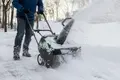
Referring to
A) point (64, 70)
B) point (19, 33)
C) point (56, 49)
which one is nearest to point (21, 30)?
point (19, 33)

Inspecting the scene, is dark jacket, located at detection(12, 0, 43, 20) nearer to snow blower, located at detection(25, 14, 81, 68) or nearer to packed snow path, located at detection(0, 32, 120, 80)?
snow blower, located at detection(25, 14, 81, 68)

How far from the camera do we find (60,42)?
20.2 feet

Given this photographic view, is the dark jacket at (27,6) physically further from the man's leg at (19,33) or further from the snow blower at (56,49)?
the snow blower at (56,49)

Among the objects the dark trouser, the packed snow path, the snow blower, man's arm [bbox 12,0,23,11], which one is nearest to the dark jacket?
man's arm [bbox 12,0,23,11]

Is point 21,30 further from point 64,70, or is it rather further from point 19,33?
point 64,70

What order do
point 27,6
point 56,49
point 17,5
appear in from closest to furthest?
1. point 56,49
2. point 17,5
3. point 27,6

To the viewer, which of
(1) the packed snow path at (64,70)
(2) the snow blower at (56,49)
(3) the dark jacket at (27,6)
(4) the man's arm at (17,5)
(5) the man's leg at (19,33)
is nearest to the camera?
(1) the packed snow path at (64,70)

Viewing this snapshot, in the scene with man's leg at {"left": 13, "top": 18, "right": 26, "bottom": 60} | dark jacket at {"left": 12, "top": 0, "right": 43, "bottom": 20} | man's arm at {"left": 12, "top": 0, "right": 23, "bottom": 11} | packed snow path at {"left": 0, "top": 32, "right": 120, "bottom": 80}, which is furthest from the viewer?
man's leg at {"left": 13, "top": 18, "right": 26, "bottom": 60}

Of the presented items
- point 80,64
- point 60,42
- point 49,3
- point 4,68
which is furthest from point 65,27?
point 49,3

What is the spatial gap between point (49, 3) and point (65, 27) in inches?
2867

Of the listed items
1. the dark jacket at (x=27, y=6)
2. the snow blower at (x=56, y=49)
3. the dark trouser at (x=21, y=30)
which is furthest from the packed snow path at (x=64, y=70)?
the dark jacket at (x=27, y=6)

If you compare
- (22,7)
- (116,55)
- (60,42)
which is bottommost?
(116,55)

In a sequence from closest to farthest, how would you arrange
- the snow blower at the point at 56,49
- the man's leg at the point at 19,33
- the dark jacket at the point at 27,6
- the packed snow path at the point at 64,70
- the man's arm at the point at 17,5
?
the packed snow path at the point at 64,70, the snow blower at the point at 56,49, the man's arm at the point at 17,5, the dark jacket at the point at 27,6, the man's leg at the point at 19,33

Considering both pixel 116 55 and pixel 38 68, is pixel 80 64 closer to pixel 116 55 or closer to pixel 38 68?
pixel 38 68
